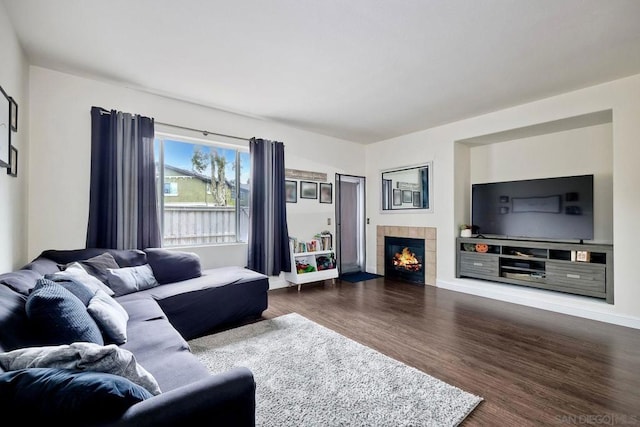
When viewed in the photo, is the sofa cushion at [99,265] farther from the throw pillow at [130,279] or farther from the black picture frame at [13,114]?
the black picture frame at [13,114]

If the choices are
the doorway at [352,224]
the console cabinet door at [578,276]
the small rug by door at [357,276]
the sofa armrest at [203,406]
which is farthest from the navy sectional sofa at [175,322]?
the console cabinet door at [578,276]

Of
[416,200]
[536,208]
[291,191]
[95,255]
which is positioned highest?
[291,191]

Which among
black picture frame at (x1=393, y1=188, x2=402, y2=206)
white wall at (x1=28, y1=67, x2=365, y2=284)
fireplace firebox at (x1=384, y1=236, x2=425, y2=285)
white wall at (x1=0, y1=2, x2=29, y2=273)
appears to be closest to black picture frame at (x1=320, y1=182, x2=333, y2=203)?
black picture frame at (x1=393, y1=188, x2=402, y2=206)

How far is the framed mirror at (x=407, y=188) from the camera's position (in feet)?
16.1

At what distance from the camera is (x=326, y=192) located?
5.29 meters

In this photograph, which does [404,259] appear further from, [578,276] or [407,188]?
[578,276]

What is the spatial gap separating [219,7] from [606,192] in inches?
181

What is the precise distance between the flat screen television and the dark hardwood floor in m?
1.03

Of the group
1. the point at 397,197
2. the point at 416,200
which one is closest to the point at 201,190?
the point at 397,197

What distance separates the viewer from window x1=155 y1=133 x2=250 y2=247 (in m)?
3.77

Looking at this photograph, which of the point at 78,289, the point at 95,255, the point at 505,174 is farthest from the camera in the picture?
the point at 505,174

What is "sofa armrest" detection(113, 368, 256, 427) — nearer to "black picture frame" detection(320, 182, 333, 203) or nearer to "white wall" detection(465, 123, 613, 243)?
"black picture frame" detection(320, 182, 333, 203)

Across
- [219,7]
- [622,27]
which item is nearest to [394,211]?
[622,27]

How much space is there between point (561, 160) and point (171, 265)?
199 inches
